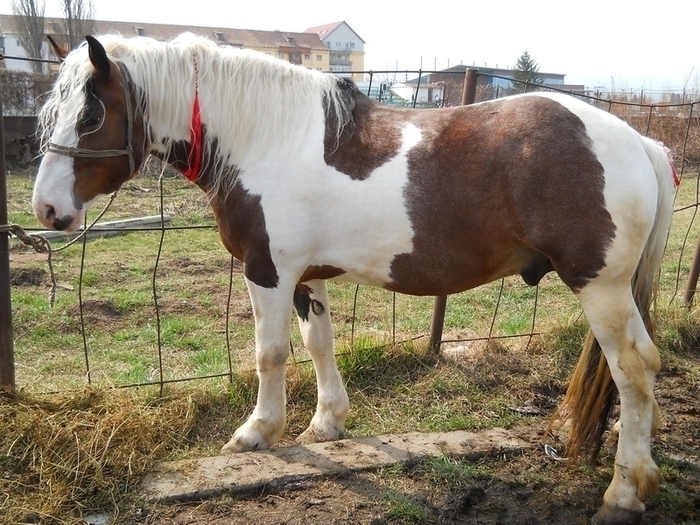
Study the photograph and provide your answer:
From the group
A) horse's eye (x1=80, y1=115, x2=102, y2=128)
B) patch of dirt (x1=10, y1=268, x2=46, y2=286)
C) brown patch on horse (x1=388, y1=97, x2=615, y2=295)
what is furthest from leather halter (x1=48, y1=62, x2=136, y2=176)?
patch of dirt (x1=10, y1=268, x2=46, y2=286)

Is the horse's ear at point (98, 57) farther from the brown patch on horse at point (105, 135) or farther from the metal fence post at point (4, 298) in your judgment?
the metal fence post at point (4, 298)

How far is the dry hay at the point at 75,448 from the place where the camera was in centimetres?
266

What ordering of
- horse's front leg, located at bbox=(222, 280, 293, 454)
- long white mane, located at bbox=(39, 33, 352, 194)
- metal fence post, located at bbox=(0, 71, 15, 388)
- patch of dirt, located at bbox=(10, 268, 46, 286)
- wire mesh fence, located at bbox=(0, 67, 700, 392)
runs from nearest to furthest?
long white mane, located at bbox=(39, 33, 352, 194), horse's front leg, located at bbox=(222, 280, 293, 454), metal fence post, located at bbox=(0, 71, 15, 388), wire mesh fence, located at bbox=(0, 67, 700, 392), patch of dirt, located at bbox=(10, 268, 46, 286)

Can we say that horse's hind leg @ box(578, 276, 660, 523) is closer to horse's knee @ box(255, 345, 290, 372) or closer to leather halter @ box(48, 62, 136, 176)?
horse's knee @ box(255, 345, 290, 372)

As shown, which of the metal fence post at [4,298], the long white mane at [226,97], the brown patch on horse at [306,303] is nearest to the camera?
the long white mane at [226,97]

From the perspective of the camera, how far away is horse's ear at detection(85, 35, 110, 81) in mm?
2475

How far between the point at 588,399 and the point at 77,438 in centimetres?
251

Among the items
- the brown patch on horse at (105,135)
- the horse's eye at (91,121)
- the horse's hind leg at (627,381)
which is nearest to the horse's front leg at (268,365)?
the brown patch on horse at (105,135)

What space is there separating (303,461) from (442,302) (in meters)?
1.64

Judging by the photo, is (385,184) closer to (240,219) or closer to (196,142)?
(240,219)

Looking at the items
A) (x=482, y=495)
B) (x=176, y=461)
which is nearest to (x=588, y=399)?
(x=482, y=495)

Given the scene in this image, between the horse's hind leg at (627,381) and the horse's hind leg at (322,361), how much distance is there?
138cm

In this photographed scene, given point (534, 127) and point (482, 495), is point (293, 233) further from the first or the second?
point (482, 495)

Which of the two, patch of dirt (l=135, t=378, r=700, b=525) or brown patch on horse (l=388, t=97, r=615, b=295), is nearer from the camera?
brown patch on horse (l=388, t=97, r=615, b=295)
